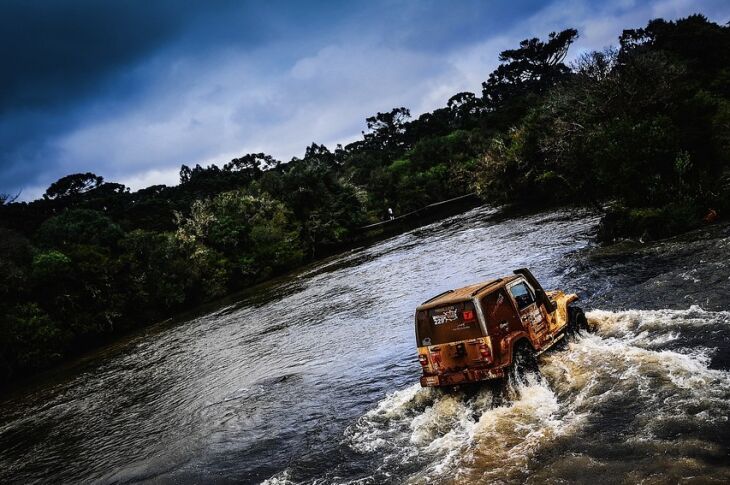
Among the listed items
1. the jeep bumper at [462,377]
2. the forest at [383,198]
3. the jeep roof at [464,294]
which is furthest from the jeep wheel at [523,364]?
the forest at [383,198]

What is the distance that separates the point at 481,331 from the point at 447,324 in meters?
0.75

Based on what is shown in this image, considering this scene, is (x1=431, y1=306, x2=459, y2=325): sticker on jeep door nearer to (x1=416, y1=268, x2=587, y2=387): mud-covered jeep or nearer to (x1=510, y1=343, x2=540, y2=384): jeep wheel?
(x1=416, y1=268, x2=587, y2=387): mud-covered jeep

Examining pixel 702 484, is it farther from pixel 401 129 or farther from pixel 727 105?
pixel 401 129

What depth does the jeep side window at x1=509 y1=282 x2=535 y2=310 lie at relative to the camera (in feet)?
34.1

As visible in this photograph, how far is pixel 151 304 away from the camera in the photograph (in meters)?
47.4

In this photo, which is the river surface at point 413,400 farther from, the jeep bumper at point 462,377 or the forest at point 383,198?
the forest at point 383,198

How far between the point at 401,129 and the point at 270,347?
148042mm

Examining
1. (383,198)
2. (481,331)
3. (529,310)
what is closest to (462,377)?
(481,331)

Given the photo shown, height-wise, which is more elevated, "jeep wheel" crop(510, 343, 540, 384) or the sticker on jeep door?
the sticker on jeep door

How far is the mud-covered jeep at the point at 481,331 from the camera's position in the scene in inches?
368

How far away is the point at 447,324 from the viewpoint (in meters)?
9.84

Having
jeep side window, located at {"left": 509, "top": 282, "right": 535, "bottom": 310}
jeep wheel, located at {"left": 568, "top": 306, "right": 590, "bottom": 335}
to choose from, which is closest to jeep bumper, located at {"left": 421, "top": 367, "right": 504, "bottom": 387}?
jeep side window, located at {"left": 509, "top": 282, "right": 535, "bottom": 310}

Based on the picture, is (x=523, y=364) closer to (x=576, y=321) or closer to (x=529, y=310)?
(x=529, y=310)

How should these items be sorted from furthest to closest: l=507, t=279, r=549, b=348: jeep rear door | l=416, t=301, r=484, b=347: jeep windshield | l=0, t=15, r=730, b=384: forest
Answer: l=0, t=15, r=730, b=384: forest, l=507, t=279, r=549, b=348: jeep rear door, l=416, t=301, r=484, b=347: jeep windshield
